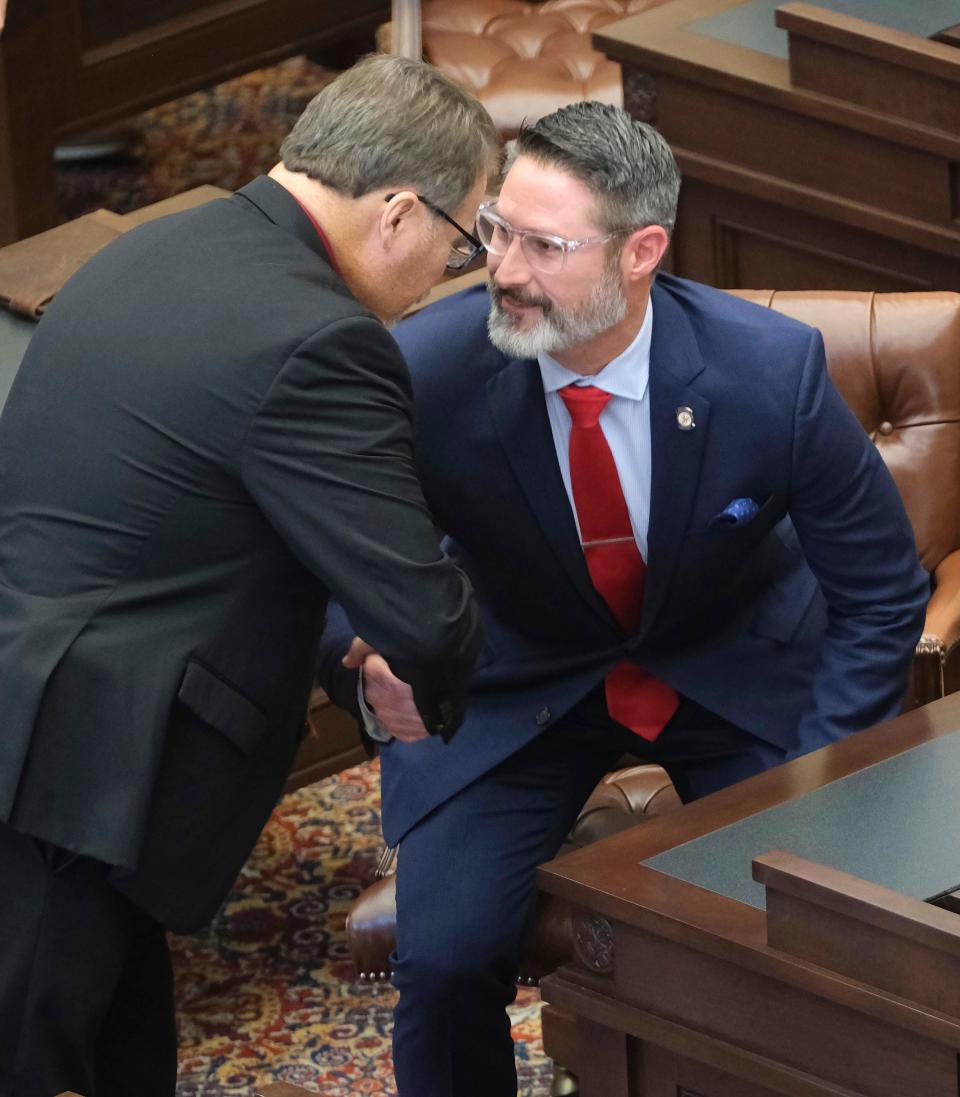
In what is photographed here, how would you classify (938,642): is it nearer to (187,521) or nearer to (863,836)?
(863,836)

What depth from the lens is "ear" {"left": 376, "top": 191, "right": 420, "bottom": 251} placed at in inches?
94.1

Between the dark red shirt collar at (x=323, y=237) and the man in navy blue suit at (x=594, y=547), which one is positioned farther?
the man in navy blue suit at (x=594, y=547)

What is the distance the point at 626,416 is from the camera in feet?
9.13

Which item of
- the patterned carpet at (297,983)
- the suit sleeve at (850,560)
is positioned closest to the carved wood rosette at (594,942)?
the suit sleeve at (850,560)

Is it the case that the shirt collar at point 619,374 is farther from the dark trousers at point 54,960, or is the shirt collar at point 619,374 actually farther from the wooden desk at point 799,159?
the wooden desk at point 799,159

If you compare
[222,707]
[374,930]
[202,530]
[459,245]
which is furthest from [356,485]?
[374,930]

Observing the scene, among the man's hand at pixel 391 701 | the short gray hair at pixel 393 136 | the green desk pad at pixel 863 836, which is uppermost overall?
the short gray hair at pixel 393 136

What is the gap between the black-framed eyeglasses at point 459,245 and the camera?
2.43m

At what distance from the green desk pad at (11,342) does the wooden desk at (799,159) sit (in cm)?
150

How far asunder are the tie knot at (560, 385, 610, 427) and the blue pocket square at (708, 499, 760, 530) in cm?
20

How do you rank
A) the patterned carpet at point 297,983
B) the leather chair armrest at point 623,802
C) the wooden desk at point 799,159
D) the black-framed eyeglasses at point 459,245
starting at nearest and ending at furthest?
1. the black-framed eyeglasses at point 459,245
2. the leather chair armrest at point 623,802
3. the patterned carpet at point 297,983
4. the wooden desk at point 799,159

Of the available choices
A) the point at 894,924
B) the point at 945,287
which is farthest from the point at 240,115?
the point at 894,924

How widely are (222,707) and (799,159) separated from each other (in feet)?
7.45

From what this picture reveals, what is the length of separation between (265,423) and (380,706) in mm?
553
